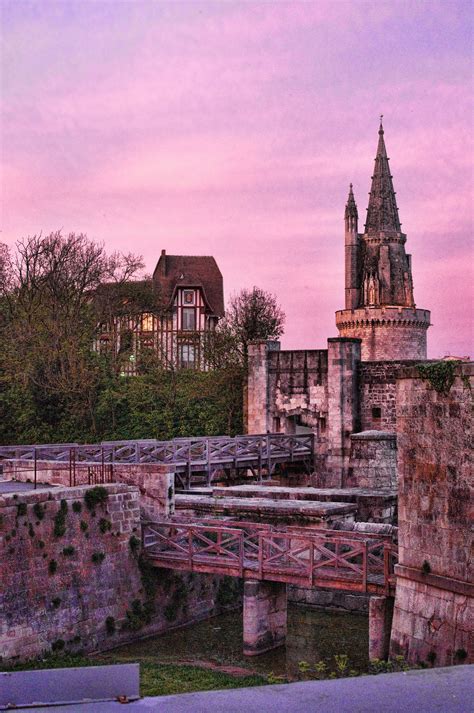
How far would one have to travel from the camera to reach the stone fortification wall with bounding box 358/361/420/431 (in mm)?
26781

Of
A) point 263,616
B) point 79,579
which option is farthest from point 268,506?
point 79,579

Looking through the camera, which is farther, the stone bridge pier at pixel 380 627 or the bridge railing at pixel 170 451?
the bridge railing at pixel 170 451

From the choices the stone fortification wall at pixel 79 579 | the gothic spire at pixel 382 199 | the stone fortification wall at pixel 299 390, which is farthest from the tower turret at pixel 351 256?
the stone fortification wall at pixel 79 579

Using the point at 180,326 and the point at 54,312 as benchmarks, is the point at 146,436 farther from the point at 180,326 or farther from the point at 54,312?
the point at 180,326

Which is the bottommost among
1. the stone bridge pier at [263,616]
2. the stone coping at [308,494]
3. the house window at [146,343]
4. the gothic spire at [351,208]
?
the stone bridge pier at [263,616]

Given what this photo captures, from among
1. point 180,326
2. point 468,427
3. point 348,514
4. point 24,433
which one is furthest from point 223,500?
point 180,326

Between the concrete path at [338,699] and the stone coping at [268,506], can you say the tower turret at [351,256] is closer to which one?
the stone coping at [268,506]

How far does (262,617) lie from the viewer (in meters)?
14.7

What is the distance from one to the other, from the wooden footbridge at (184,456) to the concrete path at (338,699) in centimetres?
1277

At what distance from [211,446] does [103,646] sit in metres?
7.87

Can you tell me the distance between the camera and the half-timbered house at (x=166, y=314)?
3412 centimetres

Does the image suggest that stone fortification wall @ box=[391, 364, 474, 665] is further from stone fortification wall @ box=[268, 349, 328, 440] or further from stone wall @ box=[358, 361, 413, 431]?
stone fortification wall @ box=[268, 349, 328, 440]

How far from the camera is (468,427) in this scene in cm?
1135

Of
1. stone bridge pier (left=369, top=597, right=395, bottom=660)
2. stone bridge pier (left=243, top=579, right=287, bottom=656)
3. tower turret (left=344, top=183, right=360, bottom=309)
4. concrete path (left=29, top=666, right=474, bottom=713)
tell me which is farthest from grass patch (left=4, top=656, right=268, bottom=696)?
tower turret (left=344, top=183, right=360, bottom=309)
